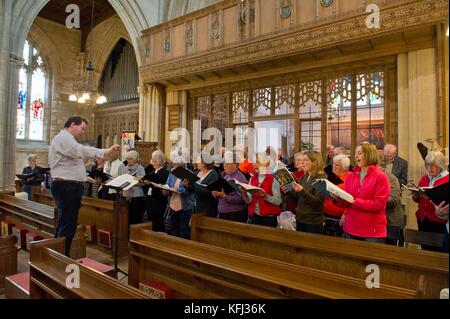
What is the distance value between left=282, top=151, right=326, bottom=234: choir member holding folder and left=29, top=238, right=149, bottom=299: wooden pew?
170 centimetres

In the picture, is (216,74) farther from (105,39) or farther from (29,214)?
(105,39)

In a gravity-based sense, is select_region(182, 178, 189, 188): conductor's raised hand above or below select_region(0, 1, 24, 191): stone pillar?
below

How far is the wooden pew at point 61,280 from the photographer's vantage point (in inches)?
62.2

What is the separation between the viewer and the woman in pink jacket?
8.23 ft

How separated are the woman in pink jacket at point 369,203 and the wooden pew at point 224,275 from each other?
1.04m

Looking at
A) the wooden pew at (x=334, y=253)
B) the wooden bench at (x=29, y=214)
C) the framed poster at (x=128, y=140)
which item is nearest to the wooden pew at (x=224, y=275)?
the wooden pew at (x=334, y=253)

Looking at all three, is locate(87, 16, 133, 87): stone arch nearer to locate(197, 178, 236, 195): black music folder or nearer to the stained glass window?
the stained glass window

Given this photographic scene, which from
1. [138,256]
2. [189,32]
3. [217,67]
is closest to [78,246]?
[138,256]

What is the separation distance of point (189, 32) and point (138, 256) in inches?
209

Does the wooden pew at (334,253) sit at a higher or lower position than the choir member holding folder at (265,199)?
lower

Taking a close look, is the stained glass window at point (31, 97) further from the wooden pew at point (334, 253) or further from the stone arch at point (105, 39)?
the wooden pew at point (334, 253)

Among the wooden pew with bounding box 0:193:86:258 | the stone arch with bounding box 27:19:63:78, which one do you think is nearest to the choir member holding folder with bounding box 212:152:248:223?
the wooden pew with bounding box 0:193:86:258

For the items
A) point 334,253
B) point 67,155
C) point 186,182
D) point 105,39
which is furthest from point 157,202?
point 105,39

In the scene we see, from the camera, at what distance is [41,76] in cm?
1155
